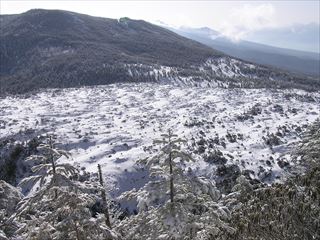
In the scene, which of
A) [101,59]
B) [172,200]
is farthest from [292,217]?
[101,59]

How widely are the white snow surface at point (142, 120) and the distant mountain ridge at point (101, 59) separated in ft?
42.3

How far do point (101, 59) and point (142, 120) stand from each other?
4991 centimetres

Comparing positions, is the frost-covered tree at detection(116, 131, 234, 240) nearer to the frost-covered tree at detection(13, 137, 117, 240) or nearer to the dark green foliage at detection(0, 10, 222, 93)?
the frost-covered tree at detection(13, 137, 117, 240)

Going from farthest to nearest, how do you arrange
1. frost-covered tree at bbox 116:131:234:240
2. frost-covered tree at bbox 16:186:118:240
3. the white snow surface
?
the white snow surface
frost-covered tree at bbox 116:131:234:240
frost-covered tree at bbox 16:186:118:240

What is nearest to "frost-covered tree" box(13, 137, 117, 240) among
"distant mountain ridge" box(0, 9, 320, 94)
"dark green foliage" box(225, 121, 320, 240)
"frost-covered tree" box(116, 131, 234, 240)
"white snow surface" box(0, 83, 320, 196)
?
"frost-covered tree" box(116, 131, 234, 240)

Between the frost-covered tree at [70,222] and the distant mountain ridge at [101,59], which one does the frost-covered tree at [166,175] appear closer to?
the frost-covered tree at [70,222]

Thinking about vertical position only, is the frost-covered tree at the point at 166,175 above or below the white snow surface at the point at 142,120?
above

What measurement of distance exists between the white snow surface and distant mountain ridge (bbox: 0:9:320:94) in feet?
42.3

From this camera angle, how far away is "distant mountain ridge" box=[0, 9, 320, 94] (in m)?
79.2

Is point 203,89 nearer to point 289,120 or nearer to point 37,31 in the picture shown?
point 289,120

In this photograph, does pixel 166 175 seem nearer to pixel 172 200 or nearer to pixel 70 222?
pixel 172 200

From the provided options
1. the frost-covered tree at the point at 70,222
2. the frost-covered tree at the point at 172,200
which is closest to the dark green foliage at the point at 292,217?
the frost-covered tree at the point at 172,200

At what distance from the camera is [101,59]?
90.9 meters

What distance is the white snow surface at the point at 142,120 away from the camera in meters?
30.8
